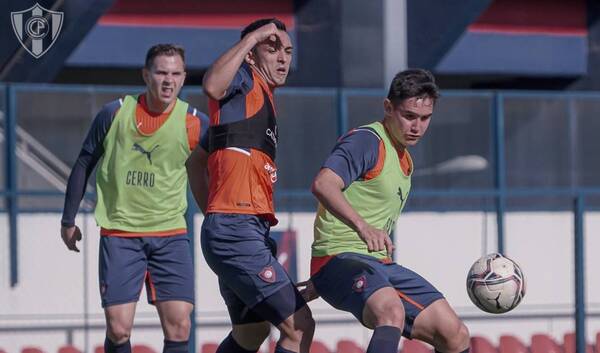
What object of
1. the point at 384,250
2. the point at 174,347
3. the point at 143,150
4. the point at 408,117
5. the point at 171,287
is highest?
the point at 408,117

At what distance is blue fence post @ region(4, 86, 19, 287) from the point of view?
30.5 ft

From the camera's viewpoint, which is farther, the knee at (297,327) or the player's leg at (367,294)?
the knee at (297,327)

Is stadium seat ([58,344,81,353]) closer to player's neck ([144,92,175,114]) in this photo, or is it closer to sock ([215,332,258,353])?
player's neck ([144,92,175,114])

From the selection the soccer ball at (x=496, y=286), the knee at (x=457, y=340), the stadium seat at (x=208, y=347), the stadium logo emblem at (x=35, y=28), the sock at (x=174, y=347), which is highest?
the stadium logo emblem at (x=35, y=28)

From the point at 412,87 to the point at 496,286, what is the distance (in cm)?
133

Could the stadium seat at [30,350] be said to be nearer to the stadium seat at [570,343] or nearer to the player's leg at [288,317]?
the player's leg at [288,317]

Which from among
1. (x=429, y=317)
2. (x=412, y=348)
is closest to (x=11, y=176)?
(x=412, y=348)

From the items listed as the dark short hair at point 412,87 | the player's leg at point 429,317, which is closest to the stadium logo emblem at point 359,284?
the player's leg at point 429,317

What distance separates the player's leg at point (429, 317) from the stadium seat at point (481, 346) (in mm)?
3432

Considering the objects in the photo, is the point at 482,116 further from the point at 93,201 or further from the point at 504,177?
the point at 93,201

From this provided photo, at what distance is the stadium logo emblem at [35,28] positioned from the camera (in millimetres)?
8594

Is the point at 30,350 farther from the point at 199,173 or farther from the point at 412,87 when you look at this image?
the point at 412,87

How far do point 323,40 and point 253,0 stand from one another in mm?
1305

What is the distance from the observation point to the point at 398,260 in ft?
32.6
